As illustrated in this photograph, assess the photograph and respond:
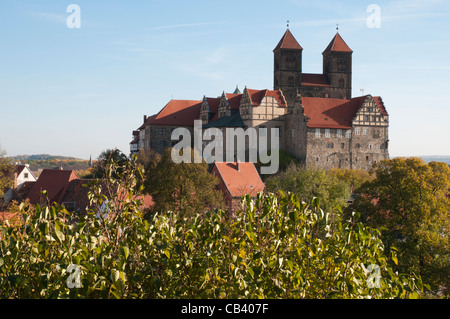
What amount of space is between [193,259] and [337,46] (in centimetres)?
9287

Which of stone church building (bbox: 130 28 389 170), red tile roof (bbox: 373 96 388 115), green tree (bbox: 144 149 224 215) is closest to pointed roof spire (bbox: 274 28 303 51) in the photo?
stone church building (bbox: 130 28 389 170)

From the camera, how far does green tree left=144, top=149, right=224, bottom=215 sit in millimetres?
38844

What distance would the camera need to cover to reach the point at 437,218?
28.5m

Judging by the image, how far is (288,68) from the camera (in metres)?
90.8

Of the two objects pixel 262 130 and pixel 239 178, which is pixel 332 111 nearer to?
pixel 262 130

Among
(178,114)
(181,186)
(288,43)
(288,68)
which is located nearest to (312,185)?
(181,186)

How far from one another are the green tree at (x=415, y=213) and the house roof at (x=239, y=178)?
1784 cm

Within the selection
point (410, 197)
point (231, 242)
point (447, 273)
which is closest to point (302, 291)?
point (231, 242)

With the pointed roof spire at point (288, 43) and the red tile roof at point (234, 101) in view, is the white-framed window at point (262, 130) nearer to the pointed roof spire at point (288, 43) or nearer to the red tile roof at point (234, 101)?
the red tile roof at point (234, 101)

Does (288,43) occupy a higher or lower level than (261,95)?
higher

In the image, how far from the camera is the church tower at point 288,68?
90.1 metres

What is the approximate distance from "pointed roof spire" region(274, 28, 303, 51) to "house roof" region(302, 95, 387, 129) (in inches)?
641

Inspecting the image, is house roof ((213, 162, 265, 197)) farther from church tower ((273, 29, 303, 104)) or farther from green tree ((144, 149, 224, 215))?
church tower ((273, 29, 303, 104))
